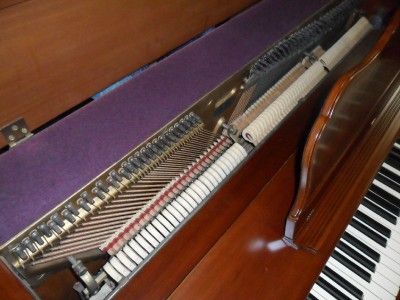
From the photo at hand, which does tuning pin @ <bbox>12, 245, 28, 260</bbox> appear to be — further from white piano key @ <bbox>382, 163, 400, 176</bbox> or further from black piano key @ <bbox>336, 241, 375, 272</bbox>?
white piano key @ <bbox>382, 163, 400, 176</bbox>

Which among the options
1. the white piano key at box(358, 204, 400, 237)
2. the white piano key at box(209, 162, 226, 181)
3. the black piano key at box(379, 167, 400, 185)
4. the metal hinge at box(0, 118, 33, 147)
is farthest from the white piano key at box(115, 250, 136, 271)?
the black piano key at box(379, 167, 400, 185)

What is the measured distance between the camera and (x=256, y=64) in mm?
1410

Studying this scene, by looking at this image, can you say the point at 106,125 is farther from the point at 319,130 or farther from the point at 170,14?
the point at 319,130

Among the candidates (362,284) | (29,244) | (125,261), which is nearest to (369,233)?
(362,284)

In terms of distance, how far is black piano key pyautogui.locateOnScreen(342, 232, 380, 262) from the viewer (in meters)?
1.63

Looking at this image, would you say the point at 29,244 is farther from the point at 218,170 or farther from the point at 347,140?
A: the point at 347,140

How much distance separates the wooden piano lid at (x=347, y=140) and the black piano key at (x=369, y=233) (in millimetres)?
202

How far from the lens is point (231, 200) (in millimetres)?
1189

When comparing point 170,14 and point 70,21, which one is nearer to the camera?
point 70,21

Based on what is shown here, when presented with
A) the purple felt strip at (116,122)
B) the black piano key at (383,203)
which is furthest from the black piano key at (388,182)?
the purple felt strip at (116,122)

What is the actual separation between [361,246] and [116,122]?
4.41 ft

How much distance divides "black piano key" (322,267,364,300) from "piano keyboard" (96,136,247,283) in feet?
2.52

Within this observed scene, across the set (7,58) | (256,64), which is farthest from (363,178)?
(7,58)

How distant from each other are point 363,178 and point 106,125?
4.21ft
